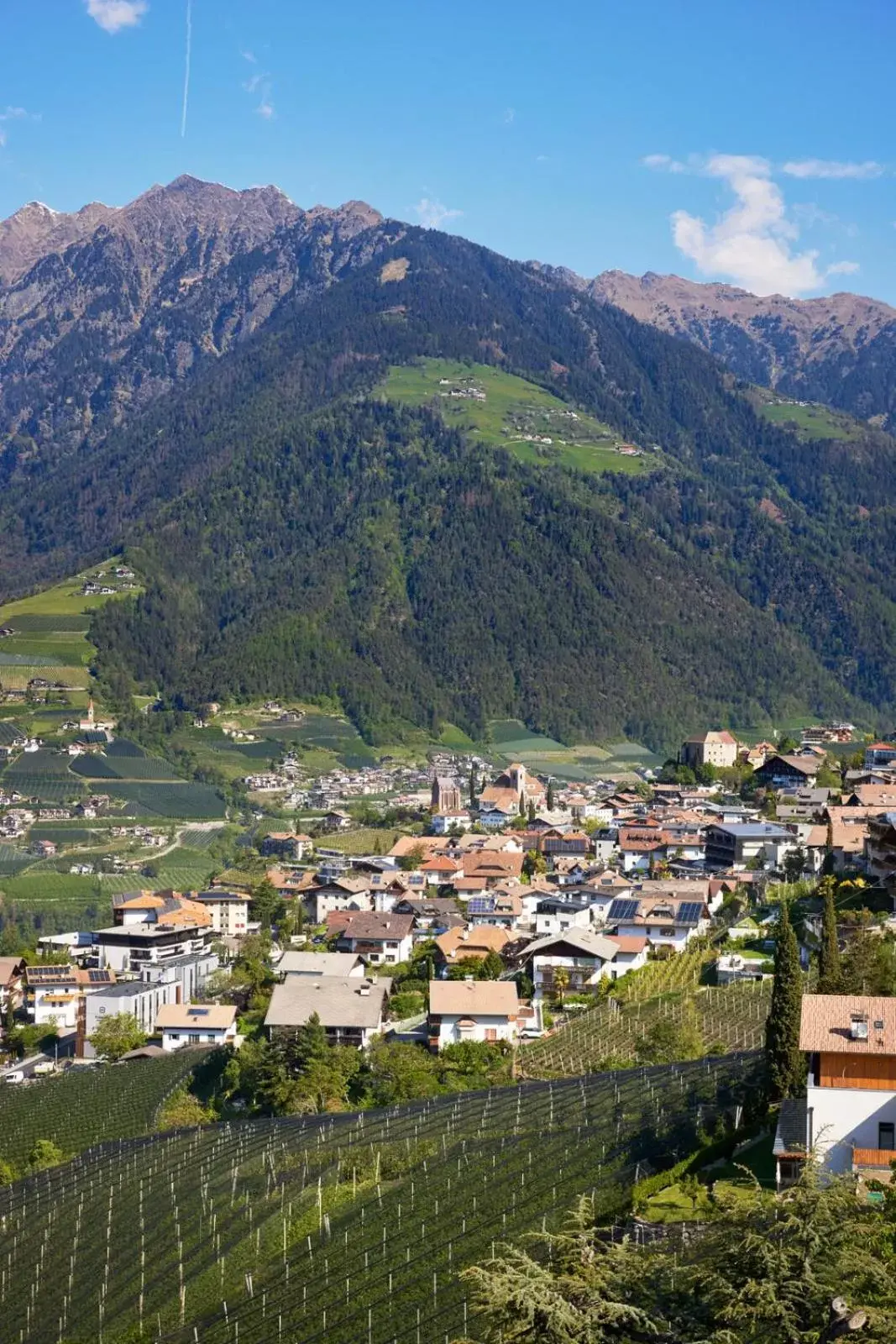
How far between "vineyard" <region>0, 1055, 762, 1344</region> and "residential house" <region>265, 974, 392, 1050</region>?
1305 centimetres

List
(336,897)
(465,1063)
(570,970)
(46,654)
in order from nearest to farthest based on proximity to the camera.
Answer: (465,1063), (570,970), (336,897), (46,654)

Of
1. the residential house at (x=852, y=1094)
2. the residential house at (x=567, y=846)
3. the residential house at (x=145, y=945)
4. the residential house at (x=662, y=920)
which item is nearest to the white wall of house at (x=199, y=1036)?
the residential house at (x=145, y=945)

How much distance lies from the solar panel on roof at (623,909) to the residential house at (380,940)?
364 inches

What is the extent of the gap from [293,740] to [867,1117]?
141 meters

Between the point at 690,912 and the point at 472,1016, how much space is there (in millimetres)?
13880

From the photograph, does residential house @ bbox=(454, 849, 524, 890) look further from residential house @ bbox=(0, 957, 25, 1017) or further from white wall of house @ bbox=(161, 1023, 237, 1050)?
residential house @ bbox=(0, 957, 25, 1017)

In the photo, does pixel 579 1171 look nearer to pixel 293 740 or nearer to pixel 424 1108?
pixel 424 1108

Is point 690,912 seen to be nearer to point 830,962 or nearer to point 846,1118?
point 830,962

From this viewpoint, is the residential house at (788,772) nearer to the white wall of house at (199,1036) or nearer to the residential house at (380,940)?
the residential house at (380,940)

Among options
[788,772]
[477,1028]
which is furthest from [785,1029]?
[788,772]

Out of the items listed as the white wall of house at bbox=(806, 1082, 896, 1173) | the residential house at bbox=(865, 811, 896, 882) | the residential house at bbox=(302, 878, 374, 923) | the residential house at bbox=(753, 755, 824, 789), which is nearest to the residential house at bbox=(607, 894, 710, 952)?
the residential house at bbox=(865, 811, 896, 882)

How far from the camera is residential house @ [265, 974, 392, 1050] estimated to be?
5931 centimetres

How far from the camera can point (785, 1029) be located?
1364 inches

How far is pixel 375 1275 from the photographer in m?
33.3
